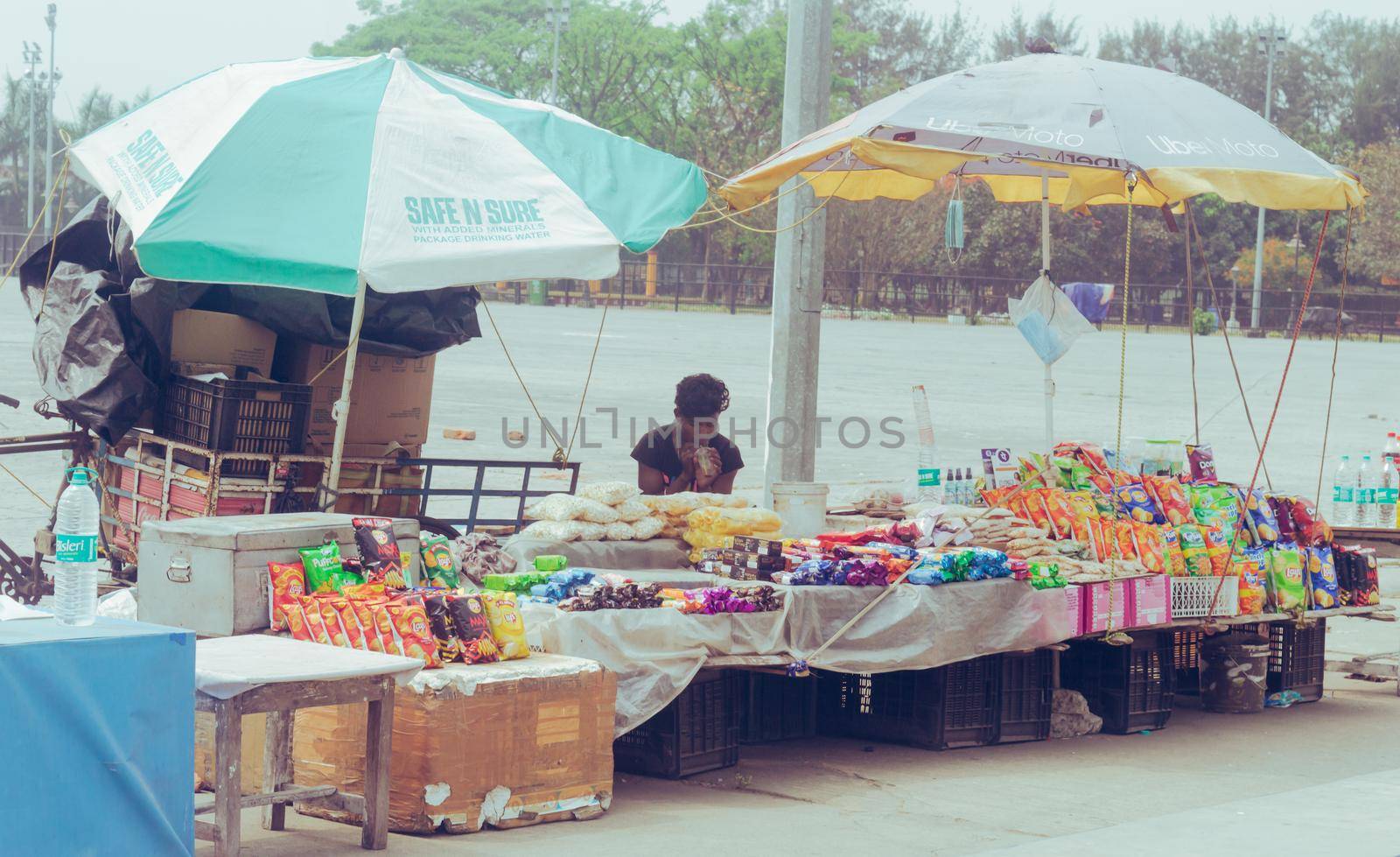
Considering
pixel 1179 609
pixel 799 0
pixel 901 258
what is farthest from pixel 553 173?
pixel 901 258

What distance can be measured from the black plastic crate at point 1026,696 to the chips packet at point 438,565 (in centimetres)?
245

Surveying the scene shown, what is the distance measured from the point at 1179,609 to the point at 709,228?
178ft

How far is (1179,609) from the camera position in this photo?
25.0 feet

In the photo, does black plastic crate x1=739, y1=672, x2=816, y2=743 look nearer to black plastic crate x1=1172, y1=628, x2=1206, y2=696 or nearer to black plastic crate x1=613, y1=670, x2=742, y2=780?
black plastic crate x1=613, y1=670, x2=742, y2=780

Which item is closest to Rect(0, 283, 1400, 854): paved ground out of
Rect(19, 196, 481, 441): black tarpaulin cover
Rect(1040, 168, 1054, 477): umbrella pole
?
Rect(1040, 168, 1054, 477): umbrella pole

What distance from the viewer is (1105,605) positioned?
7223mm

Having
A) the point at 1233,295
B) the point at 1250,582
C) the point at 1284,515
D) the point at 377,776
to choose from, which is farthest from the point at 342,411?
the point at 1233,295

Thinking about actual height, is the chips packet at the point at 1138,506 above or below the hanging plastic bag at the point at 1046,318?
below

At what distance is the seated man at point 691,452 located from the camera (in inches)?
331

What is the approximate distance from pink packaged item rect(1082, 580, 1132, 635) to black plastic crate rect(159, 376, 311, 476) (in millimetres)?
3719

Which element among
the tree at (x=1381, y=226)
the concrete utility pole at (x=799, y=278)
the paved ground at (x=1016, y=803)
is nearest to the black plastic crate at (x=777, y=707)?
the paved ground at (x=1016, y=803)

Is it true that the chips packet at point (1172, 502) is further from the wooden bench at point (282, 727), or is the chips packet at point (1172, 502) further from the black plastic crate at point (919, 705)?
the wooden bench at point (282, 727)

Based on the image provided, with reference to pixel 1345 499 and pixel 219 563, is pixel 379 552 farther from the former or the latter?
pixel 1345 499

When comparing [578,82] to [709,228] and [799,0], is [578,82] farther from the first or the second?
[799,0]
